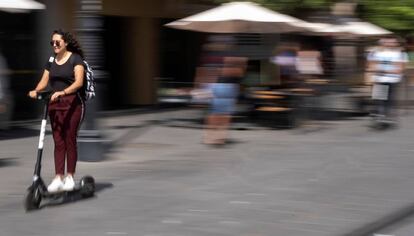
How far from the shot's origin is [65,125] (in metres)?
7.50

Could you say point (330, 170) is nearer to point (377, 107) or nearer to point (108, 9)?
point (377, 107)

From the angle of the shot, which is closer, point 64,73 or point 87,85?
point 64,73

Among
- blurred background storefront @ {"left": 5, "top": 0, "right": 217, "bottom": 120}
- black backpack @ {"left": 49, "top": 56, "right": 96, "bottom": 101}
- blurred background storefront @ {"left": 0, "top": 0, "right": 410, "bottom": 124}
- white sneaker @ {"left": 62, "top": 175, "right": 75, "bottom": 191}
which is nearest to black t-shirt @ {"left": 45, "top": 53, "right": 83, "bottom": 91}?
black backpack @ {"left": 49, "top": 56, "right": 96, "bottom": 101}

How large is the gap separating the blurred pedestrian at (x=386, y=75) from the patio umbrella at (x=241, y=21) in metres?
1.59

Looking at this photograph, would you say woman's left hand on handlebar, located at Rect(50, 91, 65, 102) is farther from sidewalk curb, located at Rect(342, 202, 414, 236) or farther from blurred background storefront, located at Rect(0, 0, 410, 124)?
blurred background storefront, located at Rect(0, 0, 410, 124)

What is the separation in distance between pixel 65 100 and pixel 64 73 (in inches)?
10.7

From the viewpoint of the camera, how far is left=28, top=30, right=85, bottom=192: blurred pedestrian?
738cm

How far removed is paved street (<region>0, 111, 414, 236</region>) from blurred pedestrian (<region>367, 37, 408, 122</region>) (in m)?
0.55

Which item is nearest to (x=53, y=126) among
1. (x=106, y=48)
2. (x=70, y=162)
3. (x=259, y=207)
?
(x=70, y=162)

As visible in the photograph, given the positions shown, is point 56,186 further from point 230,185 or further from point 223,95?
point 223,95

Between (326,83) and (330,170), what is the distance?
628 centimetres

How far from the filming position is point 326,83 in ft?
50.8

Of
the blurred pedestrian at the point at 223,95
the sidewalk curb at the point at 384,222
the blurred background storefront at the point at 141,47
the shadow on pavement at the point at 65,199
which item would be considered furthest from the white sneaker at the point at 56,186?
the blurred background storefront at the point at 141,47

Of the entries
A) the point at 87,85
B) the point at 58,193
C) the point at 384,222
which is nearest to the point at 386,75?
the point at 384,222
